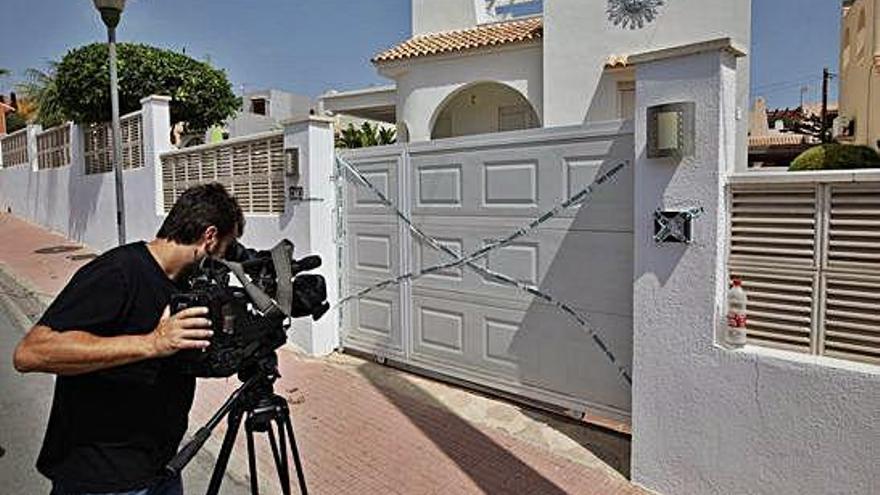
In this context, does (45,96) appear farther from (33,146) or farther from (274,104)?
(274,104)

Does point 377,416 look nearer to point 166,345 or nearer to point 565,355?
point 565,355

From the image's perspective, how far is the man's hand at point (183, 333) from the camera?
1.61 metres

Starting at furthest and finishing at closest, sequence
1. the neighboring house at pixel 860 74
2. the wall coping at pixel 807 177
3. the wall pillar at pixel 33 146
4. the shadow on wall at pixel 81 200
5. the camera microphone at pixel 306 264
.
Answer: the wall pillar at pixel 33 146, the shadow on wall at pixel 81 200, the neighboring house at pixel 860 74, the wall coping at pixel 807 177, the camera microphone at pixel 306 264

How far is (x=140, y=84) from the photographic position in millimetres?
10961

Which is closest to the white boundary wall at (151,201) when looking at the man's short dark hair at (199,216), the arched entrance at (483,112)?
the man's short dark hair at (199,216)

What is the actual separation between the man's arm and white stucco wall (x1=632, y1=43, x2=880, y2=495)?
2488 millimetres

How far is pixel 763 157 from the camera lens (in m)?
16.2

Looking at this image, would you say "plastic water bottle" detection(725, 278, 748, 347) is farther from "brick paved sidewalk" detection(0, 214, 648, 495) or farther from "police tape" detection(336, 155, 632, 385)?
"brick paved sidewalk" detection(0, 214, 648, 495)

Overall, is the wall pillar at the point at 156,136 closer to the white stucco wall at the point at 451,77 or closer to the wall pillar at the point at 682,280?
the white stucco wall at the point at 451,77

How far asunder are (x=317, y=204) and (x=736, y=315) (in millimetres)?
4008

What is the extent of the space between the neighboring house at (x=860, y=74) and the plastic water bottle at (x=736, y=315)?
21.8ft

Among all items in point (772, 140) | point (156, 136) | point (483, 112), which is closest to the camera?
point (156, 136)

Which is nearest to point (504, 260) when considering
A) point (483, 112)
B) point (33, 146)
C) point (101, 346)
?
point (101, 346)

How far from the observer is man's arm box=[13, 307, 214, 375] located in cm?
162
